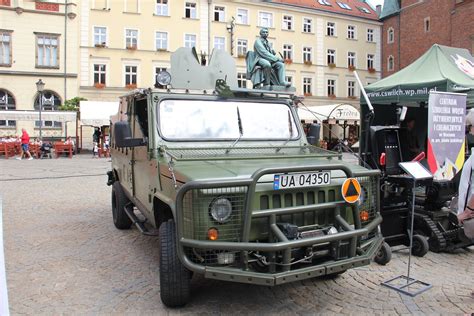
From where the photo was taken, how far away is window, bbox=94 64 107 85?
33022 mm

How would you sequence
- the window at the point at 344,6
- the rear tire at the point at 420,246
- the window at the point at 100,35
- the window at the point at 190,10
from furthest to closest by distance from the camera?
the window at the point at 344,6 → the window at the point at 190,10 → the window at the point at 100,35 → the rear tire at the point at 420,246

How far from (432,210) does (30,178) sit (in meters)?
12.2

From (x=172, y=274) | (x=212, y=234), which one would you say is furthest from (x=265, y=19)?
(x=212, y=234)

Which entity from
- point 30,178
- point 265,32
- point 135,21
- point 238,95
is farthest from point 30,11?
point 238,95

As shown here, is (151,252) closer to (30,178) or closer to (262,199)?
(262,199)

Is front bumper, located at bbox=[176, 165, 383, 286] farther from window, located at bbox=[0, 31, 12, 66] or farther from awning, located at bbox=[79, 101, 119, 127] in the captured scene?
window, located at bbox=[0, 31, 12, 66]

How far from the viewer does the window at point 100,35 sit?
107 ft

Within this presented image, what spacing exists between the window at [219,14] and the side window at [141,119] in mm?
32494

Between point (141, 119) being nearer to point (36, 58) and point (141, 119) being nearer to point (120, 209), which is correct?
point (120, 209)

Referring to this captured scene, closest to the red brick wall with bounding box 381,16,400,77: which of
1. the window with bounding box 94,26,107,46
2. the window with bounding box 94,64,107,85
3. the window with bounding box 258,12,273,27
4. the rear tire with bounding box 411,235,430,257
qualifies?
the window with bounding box 258,12,273,27

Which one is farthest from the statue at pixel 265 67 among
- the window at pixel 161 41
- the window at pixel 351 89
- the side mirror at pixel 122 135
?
the window at pixel 351 89

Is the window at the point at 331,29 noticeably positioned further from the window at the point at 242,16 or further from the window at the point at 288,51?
the window at the point at 242,16

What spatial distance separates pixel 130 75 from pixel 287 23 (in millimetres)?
14959

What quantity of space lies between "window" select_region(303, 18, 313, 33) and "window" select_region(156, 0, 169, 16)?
12840 millimetres
